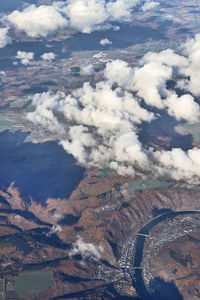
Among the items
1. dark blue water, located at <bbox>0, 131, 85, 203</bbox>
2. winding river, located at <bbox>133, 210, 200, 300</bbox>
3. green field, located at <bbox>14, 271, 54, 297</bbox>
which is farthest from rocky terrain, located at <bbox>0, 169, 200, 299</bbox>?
dark blue water, located at <bbox>0, 131, 85, 203</bbox>

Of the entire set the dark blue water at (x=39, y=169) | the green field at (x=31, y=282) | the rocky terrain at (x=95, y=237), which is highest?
the dark blue water at (x=39, y=169)

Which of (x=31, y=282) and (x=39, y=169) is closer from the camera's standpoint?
(x=31, y=282)

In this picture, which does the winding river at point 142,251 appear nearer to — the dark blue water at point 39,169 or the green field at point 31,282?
the green field at point 31,282

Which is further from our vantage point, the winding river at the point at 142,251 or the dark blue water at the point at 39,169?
the dark blue water at the point at 39,169

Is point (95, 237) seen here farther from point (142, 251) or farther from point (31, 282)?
point (31, 282)

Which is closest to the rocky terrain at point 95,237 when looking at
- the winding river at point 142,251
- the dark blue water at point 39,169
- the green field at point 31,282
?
the green field at point 31,282

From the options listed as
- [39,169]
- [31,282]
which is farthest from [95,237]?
[39,169]
